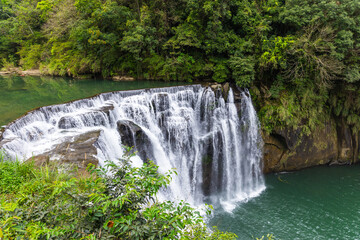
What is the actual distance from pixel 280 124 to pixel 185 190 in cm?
624

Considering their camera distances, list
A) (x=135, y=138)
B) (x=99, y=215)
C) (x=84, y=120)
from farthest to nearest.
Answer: (x=135, y=138), (x=84, y=120), (x=99, y=215)

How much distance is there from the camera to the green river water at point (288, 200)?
8.95 metres

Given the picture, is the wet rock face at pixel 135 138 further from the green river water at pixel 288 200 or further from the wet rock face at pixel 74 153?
the green river water at pixel 288 200

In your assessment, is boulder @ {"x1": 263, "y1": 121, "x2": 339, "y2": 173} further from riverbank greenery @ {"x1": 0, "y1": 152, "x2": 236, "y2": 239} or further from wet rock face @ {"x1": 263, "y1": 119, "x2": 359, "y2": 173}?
riverbank greenery @ {"x1": 0, "y1": 152, "x2": 236, "y2": 239}

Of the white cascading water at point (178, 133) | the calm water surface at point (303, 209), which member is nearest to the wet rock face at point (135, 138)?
the white cascading water at point (178, 133)

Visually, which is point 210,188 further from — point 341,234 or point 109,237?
point 109,237

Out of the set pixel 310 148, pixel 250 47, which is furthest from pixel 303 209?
pixel 250 47

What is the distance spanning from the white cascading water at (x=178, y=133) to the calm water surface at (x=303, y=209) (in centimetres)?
94

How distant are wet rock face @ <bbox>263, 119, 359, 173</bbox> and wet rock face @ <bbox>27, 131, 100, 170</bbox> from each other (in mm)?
9211

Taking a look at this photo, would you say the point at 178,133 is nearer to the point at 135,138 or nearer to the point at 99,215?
the point at 135,138

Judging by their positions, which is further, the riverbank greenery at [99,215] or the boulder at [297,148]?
the boulder at [297,148]

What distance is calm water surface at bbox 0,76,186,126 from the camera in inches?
408

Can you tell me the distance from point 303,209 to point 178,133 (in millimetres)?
6531

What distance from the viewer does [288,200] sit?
35.2 ft
